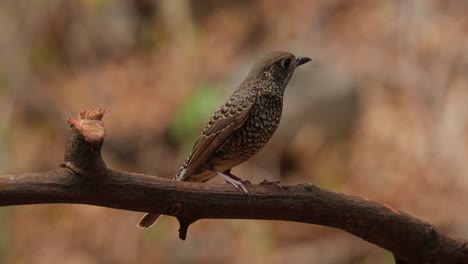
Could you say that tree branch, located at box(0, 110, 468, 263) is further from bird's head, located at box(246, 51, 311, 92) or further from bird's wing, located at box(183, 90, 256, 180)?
bird's head, located at box(246, 51, 311, 92)

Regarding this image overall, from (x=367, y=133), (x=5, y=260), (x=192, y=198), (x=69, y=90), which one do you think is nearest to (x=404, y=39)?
(x=367, y=133)

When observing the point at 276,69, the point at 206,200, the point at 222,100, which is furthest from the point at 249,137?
the point at 222,100

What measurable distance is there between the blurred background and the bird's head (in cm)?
356

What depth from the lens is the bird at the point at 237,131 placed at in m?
3.79

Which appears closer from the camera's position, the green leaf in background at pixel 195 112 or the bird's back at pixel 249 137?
the bird's back at pixel 249 137

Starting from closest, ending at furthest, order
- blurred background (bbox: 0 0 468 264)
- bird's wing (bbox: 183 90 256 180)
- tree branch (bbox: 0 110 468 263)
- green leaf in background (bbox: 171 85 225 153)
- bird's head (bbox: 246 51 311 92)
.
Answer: tree branch (bbox: 0 110 468 263) → bird's wing (bbox: 183 90 256 180) → bird's head (bbox: 246 51 311 92) → green leaf in background (bbox: 171 85 225 153) → blurred background (bbox: 0 0 468 264)

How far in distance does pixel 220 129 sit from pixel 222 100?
13.5 feet

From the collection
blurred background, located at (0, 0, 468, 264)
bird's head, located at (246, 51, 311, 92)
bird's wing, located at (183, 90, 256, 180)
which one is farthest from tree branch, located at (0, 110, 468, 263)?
blurred background, located at (0, 0, 468, 264)

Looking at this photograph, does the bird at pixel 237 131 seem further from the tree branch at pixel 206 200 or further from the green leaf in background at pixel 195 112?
the green leaf in background at pixel 195 112

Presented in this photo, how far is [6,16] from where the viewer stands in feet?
26.6

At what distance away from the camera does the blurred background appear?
7.87m

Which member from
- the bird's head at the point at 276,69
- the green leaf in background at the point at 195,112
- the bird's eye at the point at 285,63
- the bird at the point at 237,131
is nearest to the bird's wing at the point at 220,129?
the bird at the point at 237,131

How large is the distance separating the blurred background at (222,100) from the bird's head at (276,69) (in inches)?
140

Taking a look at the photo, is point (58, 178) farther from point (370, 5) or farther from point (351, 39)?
point (370, 5)
